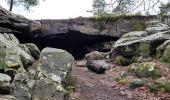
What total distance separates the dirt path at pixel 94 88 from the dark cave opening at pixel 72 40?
8.55 metres

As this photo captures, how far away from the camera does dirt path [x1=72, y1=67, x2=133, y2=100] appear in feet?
41.9

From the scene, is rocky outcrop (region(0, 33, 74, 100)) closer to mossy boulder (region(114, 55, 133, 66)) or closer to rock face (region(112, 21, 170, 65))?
mossy boulder (region(114, 55, 133, 66))

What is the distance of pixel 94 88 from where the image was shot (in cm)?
1400

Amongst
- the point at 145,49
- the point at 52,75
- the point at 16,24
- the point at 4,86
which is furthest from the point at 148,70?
the point at 16,24

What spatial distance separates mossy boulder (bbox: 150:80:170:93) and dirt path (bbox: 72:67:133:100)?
1.24 m

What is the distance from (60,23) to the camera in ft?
81.3

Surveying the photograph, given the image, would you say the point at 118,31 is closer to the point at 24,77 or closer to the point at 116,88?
the point at 116,88

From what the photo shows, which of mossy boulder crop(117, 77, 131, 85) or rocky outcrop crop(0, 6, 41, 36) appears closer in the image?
mossy boulder crop(117, 77, 131, 85)

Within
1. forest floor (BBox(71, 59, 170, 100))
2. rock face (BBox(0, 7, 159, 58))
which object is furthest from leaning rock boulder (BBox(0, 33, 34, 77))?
rock face (BBox(0, 7, 159, 58))

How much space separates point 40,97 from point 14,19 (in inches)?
419

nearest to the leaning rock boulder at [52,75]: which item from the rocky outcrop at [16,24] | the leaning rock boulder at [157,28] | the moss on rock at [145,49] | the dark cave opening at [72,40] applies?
the moss on rock at [145,49]

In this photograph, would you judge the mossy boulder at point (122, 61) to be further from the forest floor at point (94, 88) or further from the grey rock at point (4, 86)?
the grey rock at point (4, 86)

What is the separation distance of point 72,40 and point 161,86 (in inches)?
535

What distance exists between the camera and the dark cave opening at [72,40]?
82.0ft
